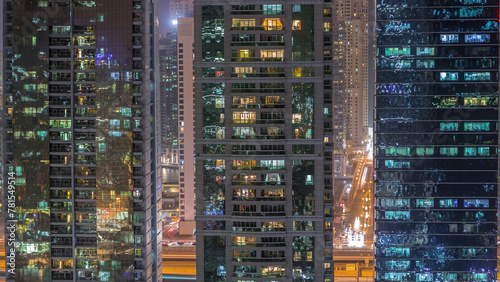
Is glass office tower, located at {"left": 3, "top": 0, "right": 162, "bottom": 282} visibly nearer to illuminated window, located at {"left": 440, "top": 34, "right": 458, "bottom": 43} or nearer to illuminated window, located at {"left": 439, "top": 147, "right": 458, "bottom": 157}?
illuminated window, located at {"left": 440, "top": 34, "right": 458, "bottom": 43}

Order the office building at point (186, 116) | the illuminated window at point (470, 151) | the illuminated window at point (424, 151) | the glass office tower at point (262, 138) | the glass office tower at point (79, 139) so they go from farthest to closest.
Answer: the office building at point (186, 116) < the illuminated window at point (424, 151) < the illuminated window at point (470, 151) < the glass office tower at point (79, 139) < the glass office tower at point (262, 138)

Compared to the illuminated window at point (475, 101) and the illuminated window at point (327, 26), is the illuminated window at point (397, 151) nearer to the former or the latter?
the illuminated window at point (475, 101)

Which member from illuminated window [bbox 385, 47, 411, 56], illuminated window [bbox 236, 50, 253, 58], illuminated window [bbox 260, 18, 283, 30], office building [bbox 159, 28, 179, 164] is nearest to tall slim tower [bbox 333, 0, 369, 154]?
office building [bbox 159, 28, 179, 164]

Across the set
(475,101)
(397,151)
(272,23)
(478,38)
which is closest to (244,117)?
(272,23)

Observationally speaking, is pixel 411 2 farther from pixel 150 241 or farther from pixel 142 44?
pixel 150 241

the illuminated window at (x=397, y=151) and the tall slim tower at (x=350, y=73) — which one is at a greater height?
the tall slim tower at (x=350, y=73)

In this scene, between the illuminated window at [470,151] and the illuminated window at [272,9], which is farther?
the illuminated window at [470,151]

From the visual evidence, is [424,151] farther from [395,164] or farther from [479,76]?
[479,76]

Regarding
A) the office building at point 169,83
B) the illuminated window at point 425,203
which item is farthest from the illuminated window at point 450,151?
the office building at point 169,83
